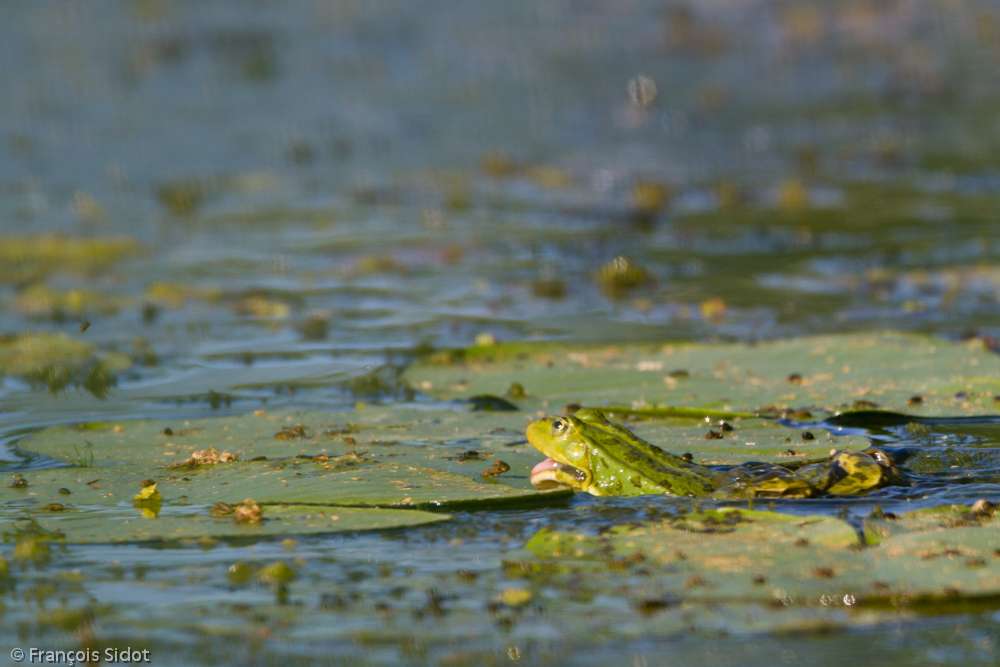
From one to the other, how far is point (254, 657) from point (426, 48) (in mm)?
10241

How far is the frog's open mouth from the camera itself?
304 cm

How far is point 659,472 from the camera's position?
3004mm

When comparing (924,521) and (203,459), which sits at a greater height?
(203,459)

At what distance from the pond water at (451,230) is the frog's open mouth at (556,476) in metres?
0.10

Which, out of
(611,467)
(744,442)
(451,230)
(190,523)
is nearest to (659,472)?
(611,467)

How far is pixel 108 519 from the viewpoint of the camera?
112 inches

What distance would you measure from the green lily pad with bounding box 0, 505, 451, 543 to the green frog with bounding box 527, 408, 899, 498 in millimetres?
383

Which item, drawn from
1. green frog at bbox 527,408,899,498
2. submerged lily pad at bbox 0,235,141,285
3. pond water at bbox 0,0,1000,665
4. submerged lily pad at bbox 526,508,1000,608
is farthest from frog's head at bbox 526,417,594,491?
submerged lily pad at bbox 0,235,141,285

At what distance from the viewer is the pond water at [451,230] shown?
2375 mm

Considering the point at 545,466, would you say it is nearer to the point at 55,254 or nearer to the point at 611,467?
the point at 611,467

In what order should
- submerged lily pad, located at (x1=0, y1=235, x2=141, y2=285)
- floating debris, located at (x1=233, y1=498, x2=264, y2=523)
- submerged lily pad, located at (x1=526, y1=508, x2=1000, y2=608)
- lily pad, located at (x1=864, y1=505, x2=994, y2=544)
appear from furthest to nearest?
1. submerged lily pad, located at (x1=0, y1=235, x2=141, y2=285)
2. floating debris, located at (x1=233, y1=498, x2=264, y2=523)
3. lily pad, located at (x1=864, y1=505, x2=994, y2=544)
4. submerged lily pad, located at (x1=526, y1=508, x2=1000, y2=608)

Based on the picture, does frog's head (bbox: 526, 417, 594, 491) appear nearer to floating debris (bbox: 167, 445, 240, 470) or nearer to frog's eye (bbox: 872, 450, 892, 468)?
frog's eye (bbox: 872, 450, 892, 468)

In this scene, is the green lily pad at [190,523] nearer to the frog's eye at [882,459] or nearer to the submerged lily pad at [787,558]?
the submerged lily pad at [787,558]

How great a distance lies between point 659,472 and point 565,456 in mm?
237
